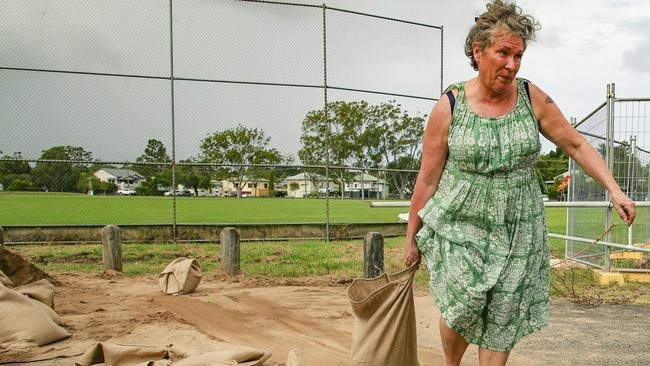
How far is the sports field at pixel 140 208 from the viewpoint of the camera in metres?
11.8

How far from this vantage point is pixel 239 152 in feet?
36.9

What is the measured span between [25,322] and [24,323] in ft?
0.03

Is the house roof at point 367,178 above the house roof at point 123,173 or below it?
below

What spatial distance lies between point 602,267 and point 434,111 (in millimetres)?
5995

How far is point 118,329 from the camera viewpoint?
15.6 ft

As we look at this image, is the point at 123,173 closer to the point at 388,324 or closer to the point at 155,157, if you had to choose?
the point at 155,157

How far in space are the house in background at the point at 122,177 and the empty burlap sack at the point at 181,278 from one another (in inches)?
199

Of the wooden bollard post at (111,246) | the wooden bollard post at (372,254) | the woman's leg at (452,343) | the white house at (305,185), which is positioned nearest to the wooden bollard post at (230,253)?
the wooden bollard post at (111,246)

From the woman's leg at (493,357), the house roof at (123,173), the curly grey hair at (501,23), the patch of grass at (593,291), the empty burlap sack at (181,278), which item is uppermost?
the curly grey hair at (501,23)

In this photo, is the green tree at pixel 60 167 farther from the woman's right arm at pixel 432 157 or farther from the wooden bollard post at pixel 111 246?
the woman's right arm at pixel 432 157

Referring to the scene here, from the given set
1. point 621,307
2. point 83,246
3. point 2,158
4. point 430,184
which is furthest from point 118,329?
point 2,158

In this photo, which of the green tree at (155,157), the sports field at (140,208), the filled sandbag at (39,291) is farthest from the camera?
the sports field at (140,208)

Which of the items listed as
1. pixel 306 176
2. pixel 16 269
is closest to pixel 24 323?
pixel 16 269

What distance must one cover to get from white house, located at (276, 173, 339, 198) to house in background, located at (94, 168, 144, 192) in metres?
3.06
